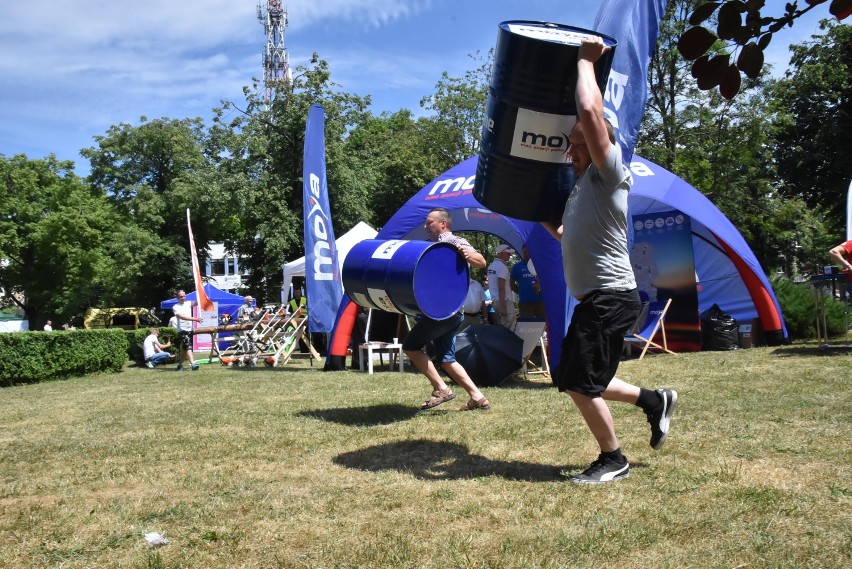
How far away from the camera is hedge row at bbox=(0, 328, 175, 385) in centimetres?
1254

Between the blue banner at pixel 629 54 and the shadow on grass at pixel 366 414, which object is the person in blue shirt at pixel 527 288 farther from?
the shadow on grass at pixel 366 414

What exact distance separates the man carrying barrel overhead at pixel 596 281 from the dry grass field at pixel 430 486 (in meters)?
0.40

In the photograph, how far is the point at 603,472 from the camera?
3713 millimetres

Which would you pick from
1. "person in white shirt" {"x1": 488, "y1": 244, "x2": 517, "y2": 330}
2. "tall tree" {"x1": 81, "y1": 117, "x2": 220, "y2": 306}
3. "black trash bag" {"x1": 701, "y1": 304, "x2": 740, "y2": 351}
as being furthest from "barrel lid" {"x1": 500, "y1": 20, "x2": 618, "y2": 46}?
"tall tree" {"x1": 81, "y1": 117, "x2": 220, "y2": 306}

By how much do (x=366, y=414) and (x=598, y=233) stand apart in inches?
126

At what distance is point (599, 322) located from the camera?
3.64 metres

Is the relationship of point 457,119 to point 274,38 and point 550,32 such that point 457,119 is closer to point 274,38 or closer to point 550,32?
point 550,32

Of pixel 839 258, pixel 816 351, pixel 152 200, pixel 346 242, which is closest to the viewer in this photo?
pixel 839 258

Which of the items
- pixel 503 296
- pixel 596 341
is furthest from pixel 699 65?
pixel 503 296

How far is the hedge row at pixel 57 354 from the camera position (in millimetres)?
12539

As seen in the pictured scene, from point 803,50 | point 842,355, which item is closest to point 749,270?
point 842,355

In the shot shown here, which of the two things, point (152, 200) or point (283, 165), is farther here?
point (152, 200)

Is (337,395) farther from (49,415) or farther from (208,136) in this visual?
(208,136)

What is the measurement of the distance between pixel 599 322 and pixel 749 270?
29.5ft
